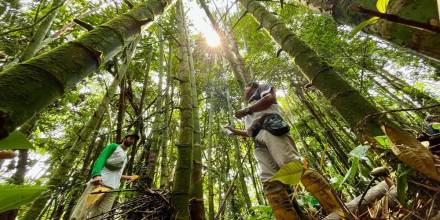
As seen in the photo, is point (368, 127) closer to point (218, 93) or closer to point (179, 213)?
point (179, 213)

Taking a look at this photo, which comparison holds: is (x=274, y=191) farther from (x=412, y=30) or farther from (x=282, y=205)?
(x=412, y=30)

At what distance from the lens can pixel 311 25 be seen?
201 inches

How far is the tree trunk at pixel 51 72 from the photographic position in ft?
1.67

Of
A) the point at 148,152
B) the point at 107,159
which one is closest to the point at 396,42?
the point at 107,159

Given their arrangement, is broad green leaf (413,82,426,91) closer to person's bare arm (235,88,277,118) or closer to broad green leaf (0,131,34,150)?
person's bare arm (235,88,277,118)

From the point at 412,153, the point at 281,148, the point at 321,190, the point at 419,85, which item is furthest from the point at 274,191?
the point at 419,85

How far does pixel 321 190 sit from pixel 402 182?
9.8 inches

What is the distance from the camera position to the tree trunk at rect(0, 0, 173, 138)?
1.67 feet

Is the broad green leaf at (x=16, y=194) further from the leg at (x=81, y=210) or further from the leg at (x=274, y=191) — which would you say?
the leg at (x=81, y=210)

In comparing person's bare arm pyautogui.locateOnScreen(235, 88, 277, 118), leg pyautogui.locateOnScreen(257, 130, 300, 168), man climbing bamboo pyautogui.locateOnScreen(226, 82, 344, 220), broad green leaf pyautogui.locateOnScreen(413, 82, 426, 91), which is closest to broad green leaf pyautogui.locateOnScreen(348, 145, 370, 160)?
man climbing bamboo pyautogui.locateOnScreen(226, 82, 344, 220)

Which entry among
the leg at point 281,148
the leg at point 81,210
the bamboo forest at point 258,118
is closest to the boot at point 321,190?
the bamboo forest at point 258,118

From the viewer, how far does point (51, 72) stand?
63 centimetres

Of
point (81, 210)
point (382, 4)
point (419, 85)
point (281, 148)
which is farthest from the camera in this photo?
point (419, 85)

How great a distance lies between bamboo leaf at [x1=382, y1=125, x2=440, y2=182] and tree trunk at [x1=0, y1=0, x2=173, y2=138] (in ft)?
2.75
